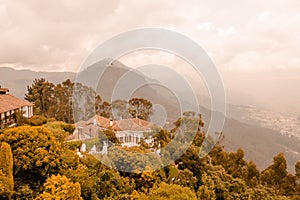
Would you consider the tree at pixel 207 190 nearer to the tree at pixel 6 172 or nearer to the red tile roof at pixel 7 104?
the tree at pixel 6 172

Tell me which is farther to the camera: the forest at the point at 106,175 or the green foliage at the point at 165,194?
the green foliage at the point at 165,194

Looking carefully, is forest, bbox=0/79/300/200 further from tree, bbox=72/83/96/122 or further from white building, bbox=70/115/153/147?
tree, bbox=72/83/96/122

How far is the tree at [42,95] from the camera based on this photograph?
28047 mm

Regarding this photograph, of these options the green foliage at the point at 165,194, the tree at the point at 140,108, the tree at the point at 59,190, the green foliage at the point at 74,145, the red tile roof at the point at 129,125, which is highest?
the tree at the point at 140,108

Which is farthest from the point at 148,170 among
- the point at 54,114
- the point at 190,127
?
the point at 54,114

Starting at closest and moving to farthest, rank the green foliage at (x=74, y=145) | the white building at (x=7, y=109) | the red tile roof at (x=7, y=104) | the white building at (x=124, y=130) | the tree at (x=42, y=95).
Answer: the green foliage at (x=74, y=145)
the white building at (x=7, y=109)
the red tile roof at (x=7, y=104)
the white building at (x=124, y=130)
the tree at (x=42, y=95)

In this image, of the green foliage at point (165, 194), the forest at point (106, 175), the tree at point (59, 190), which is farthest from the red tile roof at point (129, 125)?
the tree at point (59, 190)

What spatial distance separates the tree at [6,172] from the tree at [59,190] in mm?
733

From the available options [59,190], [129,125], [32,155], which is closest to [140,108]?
[129,125]

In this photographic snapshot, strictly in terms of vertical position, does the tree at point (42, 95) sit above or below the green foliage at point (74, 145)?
above

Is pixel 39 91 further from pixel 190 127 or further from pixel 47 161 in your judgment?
pixel 47 161

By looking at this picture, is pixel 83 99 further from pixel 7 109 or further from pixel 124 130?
pixel 7 109

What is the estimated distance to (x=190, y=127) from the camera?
1574 centimetres

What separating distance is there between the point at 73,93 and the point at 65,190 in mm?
23913
